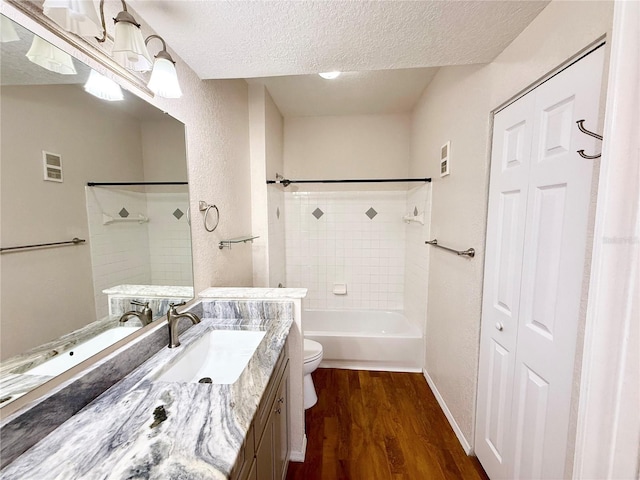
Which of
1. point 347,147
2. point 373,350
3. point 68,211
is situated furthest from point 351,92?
point 373,350

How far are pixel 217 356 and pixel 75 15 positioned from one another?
1.36 meters

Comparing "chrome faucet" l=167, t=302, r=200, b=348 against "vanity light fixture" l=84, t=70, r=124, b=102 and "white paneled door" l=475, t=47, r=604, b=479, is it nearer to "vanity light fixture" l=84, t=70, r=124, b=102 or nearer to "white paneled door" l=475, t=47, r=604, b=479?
"vanity light fixture" l=84, t=70, r=124, b=102

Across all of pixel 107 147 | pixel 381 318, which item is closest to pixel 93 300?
pixel 107 147

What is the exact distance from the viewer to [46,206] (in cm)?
69

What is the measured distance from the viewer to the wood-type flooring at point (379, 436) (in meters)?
1.44

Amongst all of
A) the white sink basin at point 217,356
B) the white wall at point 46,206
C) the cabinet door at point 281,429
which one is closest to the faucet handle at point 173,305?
the white sink basin at point 217,356

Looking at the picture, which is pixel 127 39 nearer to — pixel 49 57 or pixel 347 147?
pixel 49 57

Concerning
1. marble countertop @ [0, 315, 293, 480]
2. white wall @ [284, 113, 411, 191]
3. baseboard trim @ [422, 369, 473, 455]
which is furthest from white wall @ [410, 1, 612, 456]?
marble countertop @ [0, 315, 293, 480]

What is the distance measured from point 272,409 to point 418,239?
2.12m

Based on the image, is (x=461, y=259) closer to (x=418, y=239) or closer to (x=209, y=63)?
(x=418, y=239)

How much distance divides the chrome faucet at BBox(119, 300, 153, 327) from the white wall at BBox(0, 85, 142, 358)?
0.48 ft

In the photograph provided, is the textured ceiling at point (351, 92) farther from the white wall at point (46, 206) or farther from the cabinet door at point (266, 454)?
the cabinet door at point (266, 454)

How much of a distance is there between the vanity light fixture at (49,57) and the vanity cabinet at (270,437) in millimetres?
1212

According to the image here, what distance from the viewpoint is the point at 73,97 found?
0.78m
